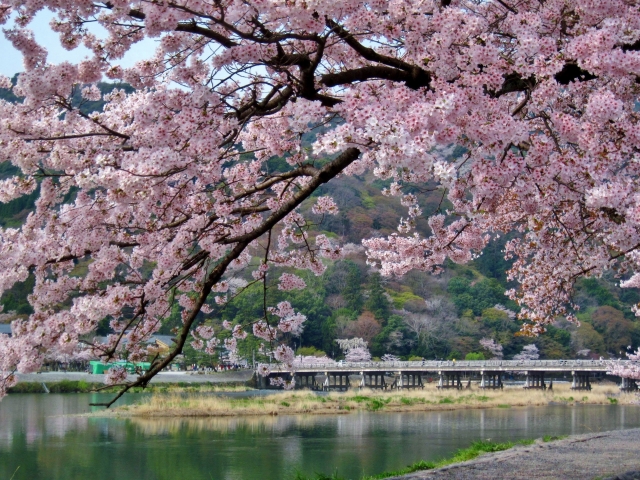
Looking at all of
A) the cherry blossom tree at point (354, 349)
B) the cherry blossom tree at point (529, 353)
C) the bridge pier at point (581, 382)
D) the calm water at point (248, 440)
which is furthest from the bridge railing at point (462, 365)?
the calm water at point (248, 440)

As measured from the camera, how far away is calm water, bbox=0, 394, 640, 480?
1488 cm

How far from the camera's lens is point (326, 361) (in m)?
50.4

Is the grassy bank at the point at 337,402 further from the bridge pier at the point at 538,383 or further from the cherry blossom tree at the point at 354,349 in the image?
the cherry blossom tree at the point at 354,349

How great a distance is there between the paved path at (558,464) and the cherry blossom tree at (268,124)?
124 inches

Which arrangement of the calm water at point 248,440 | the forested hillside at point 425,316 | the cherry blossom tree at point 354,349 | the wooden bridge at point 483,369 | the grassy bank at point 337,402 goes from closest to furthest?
the calm water at point 248,440 < the grassy bank at point 337,402 < the wooden bridge at point 483,369 < the cherry blossom tree at point 354,349 < the forested hillside at point 425,316

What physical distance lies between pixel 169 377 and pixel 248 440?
2659 cm

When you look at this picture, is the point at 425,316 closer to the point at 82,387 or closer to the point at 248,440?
the point at 82,387

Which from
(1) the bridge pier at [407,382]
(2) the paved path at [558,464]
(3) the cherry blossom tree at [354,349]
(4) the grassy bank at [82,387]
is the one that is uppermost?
(2) the paved path at [558,464]

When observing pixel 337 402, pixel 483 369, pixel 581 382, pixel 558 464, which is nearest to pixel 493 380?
pixel 483 369

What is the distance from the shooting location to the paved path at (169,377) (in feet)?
138

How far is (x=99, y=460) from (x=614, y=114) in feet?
48.5

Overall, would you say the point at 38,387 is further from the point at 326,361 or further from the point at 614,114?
the point at 614,114

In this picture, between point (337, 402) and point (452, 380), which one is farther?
point (452, 380)

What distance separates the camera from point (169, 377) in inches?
1767
